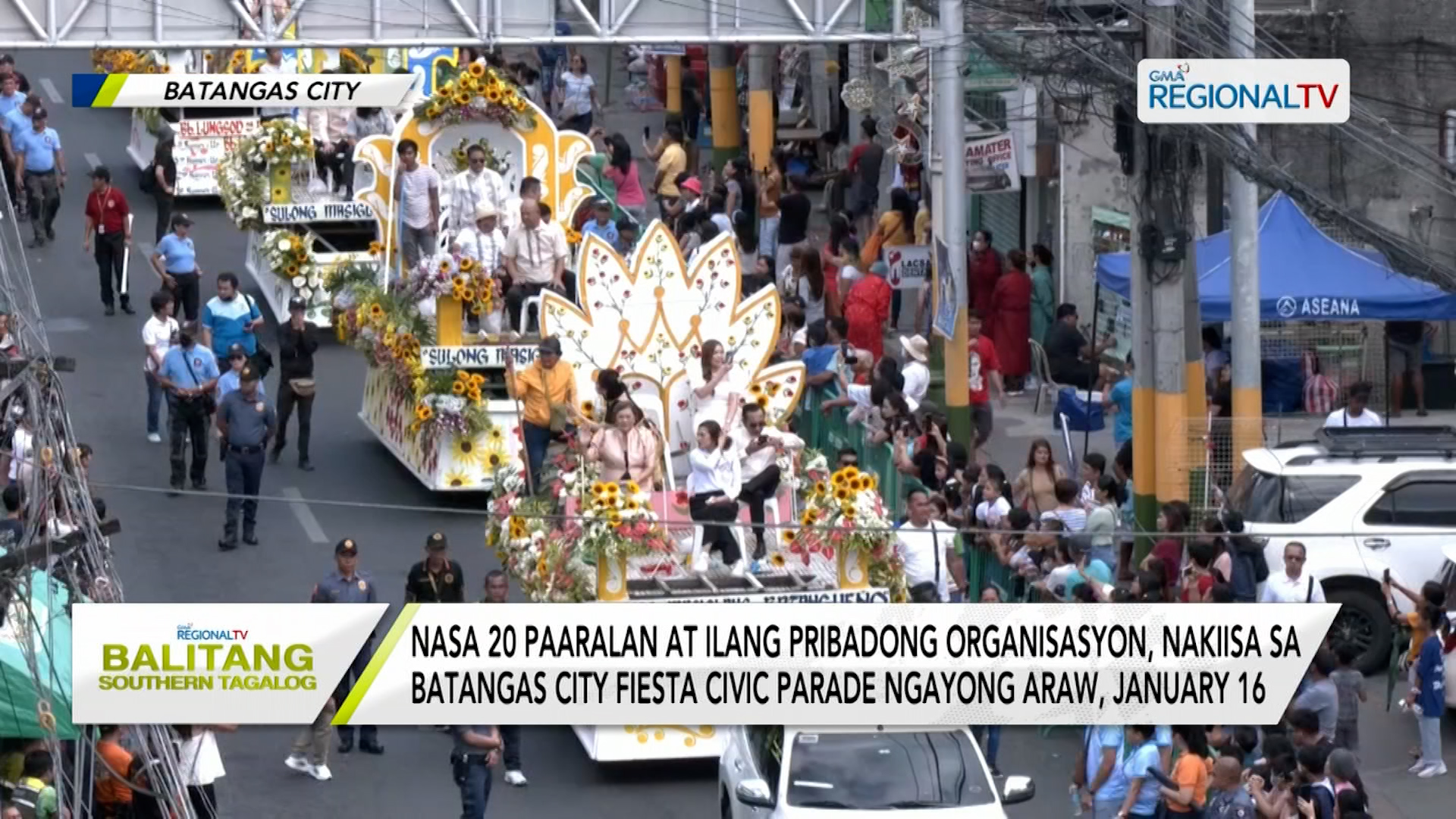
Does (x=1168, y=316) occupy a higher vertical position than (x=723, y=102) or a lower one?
lower

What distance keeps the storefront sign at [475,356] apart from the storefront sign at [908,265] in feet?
13.6

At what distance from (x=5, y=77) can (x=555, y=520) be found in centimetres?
1516

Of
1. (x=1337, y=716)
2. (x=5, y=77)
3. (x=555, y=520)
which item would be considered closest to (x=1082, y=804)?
(x=1337, y=716)

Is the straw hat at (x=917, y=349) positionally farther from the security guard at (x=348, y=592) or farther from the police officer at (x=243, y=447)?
the security guard at (x=348, y=592)

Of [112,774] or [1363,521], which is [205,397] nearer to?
[112,774]

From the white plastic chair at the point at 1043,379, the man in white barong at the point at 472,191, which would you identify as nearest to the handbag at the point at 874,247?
the white plastic chair at the point at 1043,379

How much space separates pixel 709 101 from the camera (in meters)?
39.0

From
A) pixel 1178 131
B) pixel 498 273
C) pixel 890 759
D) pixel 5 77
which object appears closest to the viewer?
pixel 890 759

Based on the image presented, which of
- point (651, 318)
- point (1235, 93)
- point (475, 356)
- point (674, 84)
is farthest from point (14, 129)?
point (1235, 93)

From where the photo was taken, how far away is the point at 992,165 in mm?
27203

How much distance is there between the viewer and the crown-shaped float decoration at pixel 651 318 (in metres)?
22.2

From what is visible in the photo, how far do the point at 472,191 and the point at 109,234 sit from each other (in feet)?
16.9

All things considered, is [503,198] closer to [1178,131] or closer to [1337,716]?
[1178,131]

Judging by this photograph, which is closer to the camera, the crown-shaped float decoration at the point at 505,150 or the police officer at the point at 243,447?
the police officer at the point at 243,447
